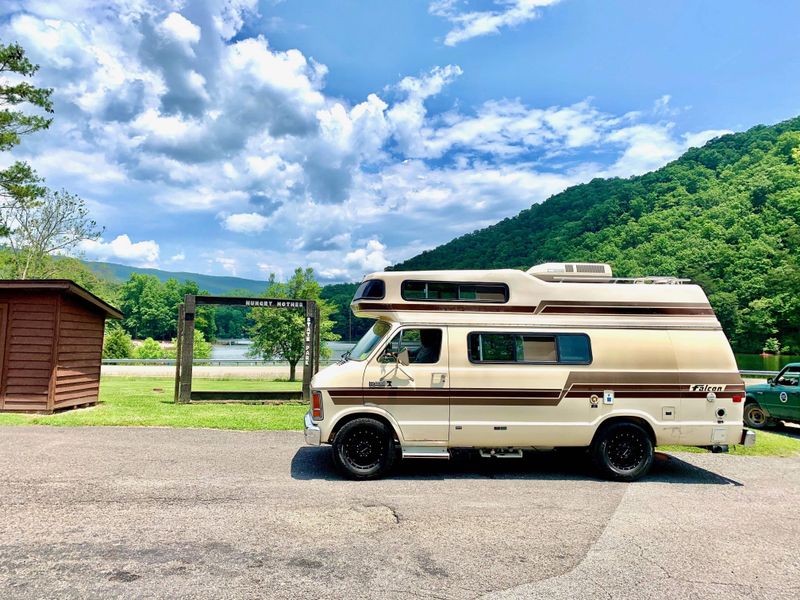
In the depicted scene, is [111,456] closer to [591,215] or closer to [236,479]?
[236,479]

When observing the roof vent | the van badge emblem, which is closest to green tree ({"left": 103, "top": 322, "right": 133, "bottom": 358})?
the roof vent

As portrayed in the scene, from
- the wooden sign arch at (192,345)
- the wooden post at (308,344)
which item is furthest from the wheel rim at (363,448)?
the wooden post at (308,344)

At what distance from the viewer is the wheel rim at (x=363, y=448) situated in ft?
23.5

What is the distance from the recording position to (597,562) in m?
4.49

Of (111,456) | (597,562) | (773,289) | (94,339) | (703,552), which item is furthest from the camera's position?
(773,289)

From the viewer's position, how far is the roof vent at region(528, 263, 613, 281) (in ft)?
26.2

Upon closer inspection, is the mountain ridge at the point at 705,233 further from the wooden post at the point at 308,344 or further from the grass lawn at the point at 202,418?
the wooden post at the point at 308,344

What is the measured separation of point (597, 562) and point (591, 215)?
64.0 metres

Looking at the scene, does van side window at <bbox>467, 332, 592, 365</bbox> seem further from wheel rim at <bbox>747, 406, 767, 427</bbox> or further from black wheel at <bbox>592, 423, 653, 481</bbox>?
wheel rim at <bbox>747, 406, 767, 427</bbox>

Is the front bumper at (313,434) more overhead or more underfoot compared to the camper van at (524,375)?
more underfoot

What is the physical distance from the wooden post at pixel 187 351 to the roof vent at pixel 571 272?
10819 millimetres

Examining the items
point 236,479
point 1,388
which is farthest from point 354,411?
point 1,388

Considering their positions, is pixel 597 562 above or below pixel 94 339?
below

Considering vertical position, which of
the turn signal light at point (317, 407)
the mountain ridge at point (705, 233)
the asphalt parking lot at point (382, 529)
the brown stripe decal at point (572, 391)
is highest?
the mountain ridge at point (705, 233)
